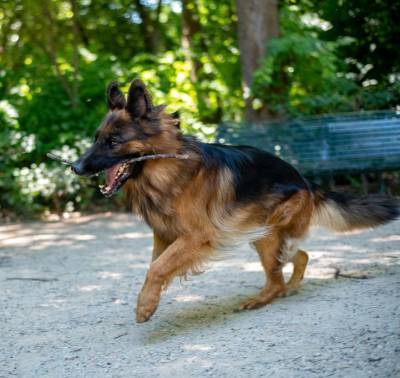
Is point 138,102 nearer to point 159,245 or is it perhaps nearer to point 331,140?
point 159,245

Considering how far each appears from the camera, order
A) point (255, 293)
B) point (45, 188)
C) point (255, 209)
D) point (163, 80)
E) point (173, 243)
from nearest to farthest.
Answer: point (173, 243), point (255, 209), point (255, 293), point (45, 188), point (163, 80)

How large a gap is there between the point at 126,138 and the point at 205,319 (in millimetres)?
1565

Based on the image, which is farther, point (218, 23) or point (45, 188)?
point (218, 23)

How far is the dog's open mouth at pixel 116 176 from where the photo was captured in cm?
485

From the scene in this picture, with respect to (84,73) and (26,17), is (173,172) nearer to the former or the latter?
(84,73)

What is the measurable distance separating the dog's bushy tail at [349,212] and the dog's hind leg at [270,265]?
574 mm

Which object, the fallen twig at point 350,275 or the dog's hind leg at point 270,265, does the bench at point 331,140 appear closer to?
the fallen twig at point 350,275

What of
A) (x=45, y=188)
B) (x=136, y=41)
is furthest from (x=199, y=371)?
(x=136, y=41)

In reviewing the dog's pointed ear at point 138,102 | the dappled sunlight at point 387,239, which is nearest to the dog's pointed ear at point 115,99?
the dog's pointed ear at point 138,102

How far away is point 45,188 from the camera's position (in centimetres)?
1055

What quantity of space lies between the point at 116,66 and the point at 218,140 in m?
2.78

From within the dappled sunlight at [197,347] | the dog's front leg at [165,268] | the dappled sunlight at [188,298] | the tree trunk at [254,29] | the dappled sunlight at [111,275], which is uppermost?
the tree trunk at [254,29]

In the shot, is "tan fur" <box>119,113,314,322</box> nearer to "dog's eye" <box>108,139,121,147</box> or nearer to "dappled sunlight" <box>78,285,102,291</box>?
"dog's eye" <box>108,139,121,147</box>

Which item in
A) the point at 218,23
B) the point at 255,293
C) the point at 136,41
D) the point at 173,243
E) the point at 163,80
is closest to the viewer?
the point at 173,243
